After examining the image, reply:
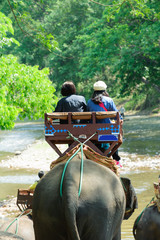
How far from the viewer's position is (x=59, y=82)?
5056cm

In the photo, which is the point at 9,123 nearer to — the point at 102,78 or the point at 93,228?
the point at 93,228

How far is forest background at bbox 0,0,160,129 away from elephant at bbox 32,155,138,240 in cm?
345

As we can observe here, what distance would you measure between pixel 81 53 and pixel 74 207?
40328mm

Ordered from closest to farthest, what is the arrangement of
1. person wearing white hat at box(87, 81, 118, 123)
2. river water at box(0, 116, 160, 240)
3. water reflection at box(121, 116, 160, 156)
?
1. person wearing white hat at box(87, 81, 118, 123)
2. river water at box(0, 116, 160, 240)
3. water reflection at box(121, 116, 160, 156)

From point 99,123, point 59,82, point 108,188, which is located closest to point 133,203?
point 99,123

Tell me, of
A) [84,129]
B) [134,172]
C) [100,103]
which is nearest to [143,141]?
[134,172]

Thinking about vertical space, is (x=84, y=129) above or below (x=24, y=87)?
above

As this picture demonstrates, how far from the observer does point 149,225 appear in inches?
228

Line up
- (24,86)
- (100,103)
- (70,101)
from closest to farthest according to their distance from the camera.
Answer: (70,101) < (100,103) < (24,86)

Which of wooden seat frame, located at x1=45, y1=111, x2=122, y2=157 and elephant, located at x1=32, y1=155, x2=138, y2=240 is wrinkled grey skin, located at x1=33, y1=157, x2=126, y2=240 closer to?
elephant, located at x1=32, y1=155, x2=138, y2=240

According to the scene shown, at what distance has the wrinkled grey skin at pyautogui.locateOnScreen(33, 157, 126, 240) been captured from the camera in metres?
3.88

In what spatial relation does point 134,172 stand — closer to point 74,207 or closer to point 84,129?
point 84,129

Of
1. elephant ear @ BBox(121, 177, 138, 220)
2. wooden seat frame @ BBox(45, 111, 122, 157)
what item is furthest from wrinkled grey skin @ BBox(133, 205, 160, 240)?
wooden seat frame @ BBox(45, 111, 122, 157)

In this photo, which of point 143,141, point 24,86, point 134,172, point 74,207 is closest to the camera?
point 74,207
